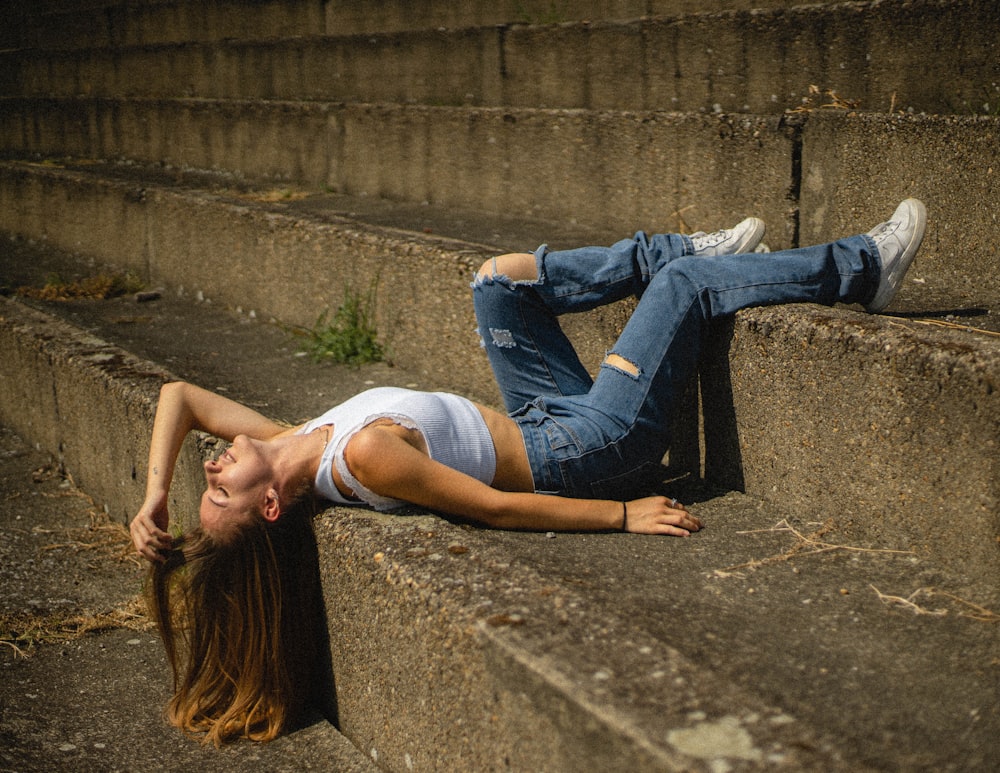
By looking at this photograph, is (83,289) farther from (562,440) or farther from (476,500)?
(476,500)

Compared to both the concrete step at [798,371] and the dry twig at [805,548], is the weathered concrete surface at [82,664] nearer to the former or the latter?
the concrete step at [798,371]

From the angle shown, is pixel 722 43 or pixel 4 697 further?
pixel 722 43

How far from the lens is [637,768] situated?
4.87 feet

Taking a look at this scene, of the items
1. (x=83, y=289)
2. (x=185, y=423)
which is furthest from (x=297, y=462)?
(x=83, y=289)

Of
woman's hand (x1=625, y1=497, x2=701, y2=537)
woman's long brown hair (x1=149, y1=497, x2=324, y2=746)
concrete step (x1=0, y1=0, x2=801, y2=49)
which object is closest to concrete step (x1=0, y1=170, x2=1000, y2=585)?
woman's hand (x1=625, y1=497, x2=701, y2=537)

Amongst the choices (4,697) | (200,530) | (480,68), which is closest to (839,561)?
(200,530)

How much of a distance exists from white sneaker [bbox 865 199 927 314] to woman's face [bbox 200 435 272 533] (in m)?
1.65

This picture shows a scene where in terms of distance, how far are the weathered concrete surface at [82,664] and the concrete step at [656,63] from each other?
Answer: 2.74 metres

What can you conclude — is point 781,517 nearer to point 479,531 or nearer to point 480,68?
point 479,531

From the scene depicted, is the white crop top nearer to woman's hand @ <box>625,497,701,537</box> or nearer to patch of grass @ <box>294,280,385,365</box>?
woman's hand @ <box>625,497,701,537</box>

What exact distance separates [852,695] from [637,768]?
0.53m

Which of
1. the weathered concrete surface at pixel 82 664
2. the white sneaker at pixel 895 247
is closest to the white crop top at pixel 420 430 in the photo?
the weathered concrete surface at pixel 82 664

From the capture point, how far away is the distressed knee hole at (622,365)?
108 inches

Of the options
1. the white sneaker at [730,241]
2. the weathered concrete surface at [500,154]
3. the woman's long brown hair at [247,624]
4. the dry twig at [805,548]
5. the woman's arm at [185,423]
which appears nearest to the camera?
the dry twig at [805,548]
